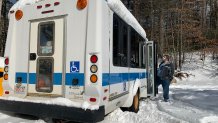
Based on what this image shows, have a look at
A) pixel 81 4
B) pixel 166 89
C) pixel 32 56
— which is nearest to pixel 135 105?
pixel 166 89

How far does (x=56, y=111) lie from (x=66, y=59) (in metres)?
1.02

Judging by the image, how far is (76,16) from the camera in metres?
5.64

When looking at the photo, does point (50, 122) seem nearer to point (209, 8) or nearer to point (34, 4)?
point (34, 4)

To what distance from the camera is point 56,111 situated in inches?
217

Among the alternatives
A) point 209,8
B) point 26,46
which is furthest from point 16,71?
point 209,8

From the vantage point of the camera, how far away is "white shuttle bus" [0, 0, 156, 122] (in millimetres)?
5312

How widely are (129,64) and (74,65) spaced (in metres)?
2.16

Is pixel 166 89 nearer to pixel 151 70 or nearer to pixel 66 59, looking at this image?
pixel 151 70

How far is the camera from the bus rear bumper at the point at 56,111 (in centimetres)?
515

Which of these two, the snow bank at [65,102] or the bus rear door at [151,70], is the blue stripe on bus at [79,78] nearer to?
the snow bank at [65,102]

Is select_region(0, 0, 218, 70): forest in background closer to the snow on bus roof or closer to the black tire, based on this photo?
the black tire

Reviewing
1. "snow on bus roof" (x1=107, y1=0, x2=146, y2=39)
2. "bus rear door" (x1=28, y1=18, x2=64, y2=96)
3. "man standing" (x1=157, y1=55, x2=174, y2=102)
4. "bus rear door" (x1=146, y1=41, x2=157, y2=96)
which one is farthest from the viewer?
"man standing" (x1=157, y1=55, x2=174, y2=102)

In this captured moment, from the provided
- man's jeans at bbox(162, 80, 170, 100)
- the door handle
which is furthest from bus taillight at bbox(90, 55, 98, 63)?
man's jeans at bbox(162, 80, 170, 100)

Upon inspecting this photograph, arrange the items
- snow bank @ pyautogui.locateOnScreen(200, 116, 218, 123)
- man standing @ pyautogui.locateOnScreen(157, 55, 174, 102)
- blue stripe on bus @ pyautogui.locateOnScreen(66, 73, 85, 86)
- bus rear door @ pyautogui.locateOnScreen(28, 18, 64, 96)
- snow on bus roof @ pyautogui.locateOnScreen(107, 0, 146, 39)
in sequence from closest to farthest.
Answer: blue stripe on bus @ pyautogui.locateOnScreen(66, 73, 85, 86)
bus rear door @ pyautogui.locateOnScreen(28, 18, 64, 96)
snow on bus roof @ pyautogui.locateOnScreen(107, 0, 146, 39)
snow bank @ pyautogui.locateOnScreen(200, 116, 218, 123)
man standing @ pyautogui.locateOnScreen(157, 55, 174, 102)
